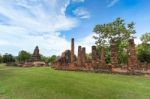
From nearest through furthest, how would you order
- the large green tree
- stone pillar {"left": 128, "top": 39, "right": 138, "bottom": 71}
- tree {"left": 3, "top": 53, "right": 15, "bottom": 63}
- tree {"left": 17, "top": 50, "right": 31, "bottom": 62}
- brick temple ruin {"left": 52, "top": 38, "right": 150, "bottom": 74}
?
1. brick temple ruin {"left": 52, "top": 38, "right": 150, "bottom": 74}
2. stone pillar {"left": 128, "top": 39, "right": 138, "bottom": 71}
3. the large green tree
4. tree {"left": 17, "top": 50, "right": 31, "bottom": 62}
5. tree {"left": 3, "top": 53, "right": 15, "bottom": 63}

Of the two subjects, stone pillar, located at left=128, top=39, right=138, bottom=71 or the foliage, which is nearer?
stone pillar, located at left=128, top=39, right=138, bottom=71

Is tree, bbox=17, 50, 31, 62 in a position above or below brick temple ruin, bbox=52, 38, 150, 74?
above

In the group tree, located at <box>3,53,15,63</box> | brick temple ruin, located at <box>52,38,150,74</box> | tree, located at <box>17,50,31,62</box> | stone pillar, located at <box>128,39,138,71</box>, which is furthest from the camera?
tree, located at <box>3,53,15,63</box>

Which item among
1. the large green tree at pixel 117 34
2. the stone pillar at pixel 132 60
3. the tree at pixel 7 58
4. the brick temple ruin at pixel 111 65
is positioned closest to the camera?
the brick temple ruin at pixel 111 65

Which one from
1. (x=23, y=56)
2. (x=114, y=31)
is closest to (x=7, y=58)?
(x=23, y=56)

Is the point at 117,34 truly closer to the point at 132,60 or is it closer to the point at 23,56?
the point at 132,60

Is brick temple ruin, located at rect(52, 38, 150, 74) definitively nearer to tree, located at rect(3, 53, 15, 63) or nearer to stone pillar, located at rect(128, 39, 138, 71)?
stone pillar, located at rect(128, 39, 138, 71)

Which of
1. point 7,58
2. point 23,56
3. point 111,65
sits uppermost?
point 23,56

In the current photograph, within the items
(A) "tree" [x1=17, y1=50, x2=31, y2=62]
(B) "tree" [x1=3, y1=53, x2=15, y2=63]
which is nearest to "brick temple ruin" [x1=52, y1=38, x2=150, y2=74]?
(A) "tree" [x1=17, y1=50, x2=31, y2=62]

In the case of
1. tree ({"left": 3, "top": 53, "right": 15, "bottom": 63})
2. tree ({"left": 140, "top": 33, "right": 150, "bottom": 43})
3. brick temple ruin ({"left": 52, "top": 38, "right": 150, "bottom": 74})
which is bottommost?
brick temple ruin ({"left": 52, "top": 38, "right": 150, "bottom": 74})

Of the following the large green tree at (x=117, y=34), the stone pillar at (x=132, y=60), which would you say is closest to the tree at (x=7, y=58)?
the large green tree at (x=117, y=34)

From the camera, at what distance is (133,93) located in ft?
40.1

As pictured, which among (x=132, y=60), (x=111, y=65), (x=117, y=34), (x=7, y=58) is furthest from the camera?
(x=7, y=58)

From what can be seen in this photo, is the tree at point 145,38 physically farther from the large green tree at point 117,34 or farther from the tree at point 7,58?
the tree at point 7,58
